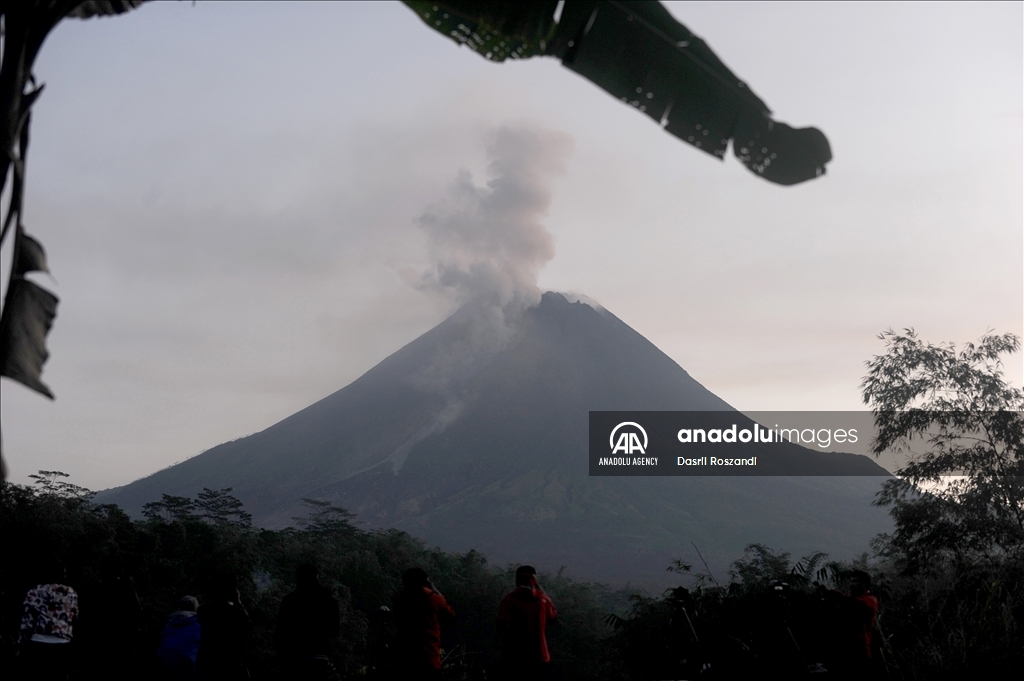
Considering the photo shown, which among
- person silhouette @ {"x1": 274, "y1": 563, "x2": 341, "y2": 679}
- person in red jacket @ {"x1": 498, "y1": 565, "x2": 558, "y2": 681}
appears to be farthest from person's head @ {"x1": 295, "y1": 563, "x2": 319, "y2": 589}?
person in red jacket @ {"x1": 498, "y1": 565, "x2": 558, "y2": 681}

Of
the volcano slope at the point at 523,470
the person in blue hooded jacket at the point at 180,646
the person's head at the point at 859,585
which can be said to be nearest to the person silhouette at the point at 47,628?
the person in blue hooded jacket at the point at 180,646

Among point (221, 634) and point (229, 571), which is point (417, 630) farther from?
point (229, 571)

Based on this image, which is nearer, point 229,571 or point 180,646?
point 180,646

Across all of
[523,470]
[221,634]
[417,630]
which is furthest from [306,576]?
[523,470]

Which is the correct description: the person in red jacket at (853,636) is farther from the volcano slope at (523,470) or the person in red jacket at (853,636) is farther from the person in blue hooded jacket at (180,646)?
the volcano slope at (523,470)

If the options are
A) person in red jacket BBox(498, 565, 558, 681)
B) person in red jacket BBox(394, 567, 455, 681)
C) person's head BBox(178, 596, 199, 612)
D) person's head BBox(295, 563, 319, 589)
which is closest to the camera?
person in red jacket BBox(394, 567, 455, 681)

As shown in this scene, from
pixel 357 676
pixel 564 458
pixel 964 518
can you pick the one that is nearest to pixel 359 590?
pixel 964 518

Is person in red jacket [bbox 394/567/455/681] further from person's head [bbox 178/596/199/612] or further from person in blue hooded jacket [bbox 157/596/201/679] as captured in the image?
person's head [bbox 178/596/199/612]

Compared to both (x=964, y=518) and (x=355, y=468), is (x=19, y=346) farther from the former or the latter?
(x=355, y=468)
